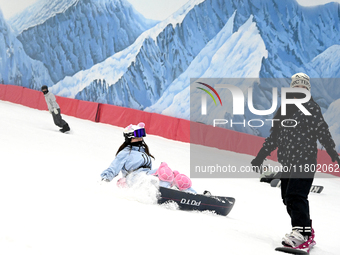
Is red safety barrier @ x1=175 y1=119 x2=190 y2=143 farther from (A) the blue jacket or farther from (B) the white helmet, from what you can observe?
(B) the white helmet

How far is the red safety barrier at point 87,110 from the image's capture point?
17969 mm

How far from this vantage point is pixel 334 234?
559 cm

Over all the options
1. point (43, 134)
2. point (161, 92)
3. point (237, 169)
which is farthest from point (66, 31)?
point (237, 169)

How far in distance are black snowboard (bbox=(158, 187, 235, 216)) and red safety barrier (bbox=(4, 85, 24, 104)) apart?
16779mm

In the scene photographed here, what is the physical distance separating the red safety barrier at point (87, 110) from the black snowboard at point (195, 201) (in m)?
13.5

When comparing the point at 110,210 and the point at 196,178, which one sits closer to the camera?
the point at 110,210

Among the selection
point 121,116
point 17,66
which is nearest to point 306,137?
point 121,116

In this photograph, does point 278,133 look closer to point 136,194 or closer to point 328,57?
point 136,194

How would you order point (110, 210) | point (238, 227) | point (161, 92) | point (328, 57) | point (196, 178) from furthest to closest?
point (161, 92) < point (328, 57) < point (196, 178) < point (238, 227) < point (110, 210)

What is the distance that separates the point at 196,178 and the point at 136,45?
44.1ft

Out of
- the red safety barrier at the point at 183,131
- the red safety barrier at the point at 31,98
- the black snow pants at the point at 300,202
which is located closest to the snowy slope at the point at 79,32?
the red safety barrier at the point at 31,98

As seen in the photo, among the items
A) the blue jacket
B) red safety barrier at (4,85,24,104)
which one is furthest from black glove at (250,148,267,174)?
red safety barrier at (4,85,24,104)

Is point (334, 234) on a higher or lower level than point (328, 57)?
lower

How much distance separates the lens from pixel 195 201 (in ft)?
16.0
